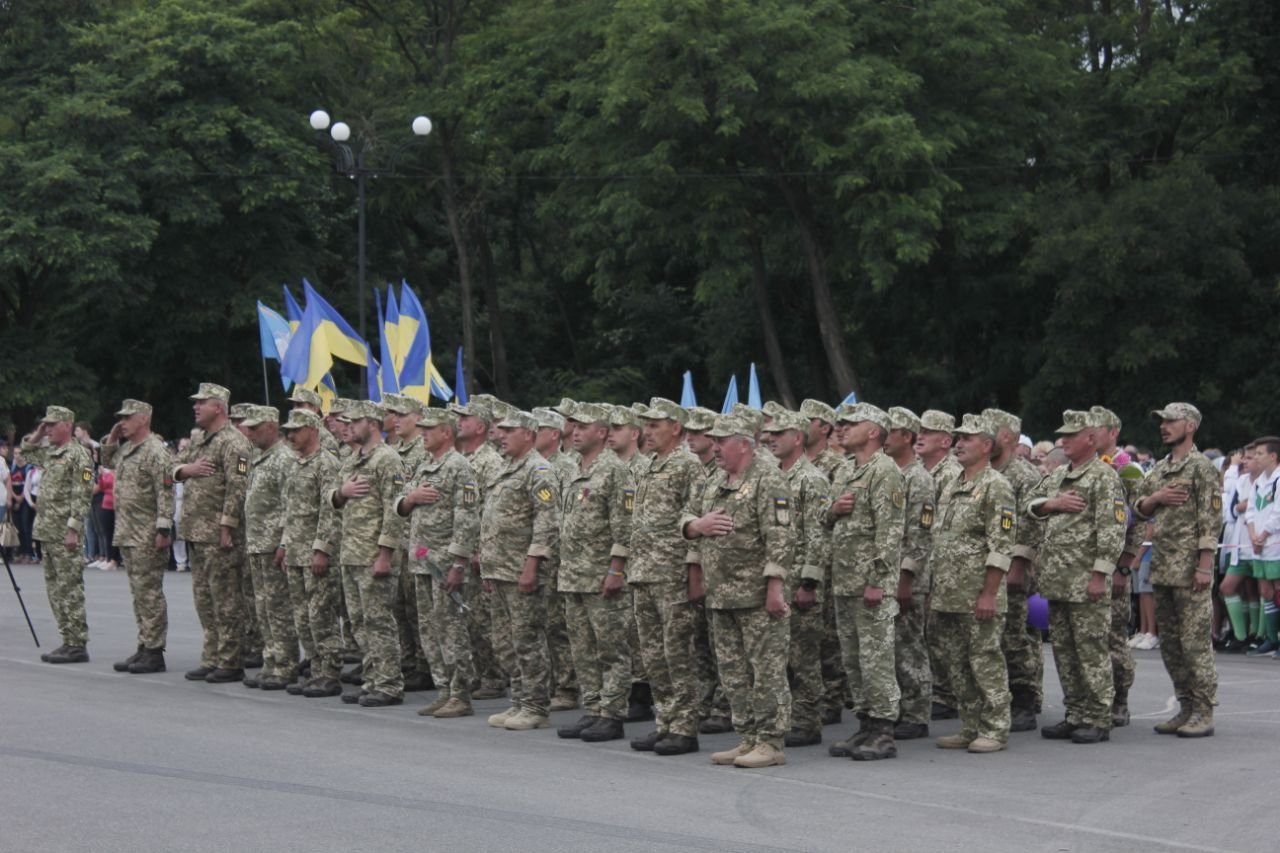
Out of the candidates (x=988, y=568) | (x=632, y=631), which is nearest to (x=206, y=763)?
(x=632, y=631)

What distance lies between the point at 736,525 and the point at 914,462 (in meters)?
1.99

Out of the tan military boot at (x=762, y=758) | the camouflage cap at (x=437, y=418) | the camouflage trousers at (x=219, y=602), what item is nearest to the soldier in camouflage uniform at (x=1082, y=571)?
the tan military boot at (x=762, y=758)

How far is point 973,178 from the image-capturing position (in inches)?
1436

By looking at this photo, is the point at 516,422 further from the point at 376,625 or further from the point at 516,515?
the point at 376,625

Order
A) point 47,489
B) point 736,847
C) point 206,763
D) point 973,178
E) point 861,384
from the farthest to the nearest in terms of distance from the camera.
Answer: point 861,384 → point 973,178 → point 47,489 → point 206,763 → point 736,847

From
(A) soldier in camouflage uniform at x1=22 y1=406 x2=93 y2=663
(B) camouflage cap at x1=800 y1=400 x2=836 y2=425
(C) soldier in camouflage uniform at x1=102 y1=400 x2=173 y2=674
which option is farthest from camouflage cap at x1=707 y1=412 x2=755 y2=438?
(A) soldier in camouflage uniform at x1=22 y1=406 x2=93 y2=663

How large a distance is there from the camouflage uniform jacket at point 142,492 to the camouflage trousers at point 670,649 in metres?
5.43

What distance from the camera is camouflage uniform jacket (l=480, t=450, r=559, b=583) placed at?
12195mm

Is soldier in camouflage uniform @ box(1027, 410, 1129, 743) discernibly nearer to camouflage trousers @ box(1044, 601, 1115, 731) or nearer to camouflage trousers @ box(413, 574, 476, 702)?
camouflage trousers @ box(1044, 601, 1115, 731)

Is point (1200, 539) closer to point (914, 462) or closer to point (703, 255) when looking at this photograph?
point (914, 462)

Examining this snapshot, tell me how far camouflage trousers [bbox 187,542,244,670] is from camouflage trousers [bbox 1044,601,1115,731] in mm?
6695

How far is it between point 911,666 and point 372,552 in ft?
13.4

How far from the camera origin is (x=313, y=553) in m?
13.4

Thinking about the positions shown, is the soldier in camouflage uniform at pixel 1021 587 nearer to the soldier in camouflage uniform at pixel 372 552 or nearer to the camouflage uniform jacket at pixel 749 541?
the camouflage uniform jacket at pixel 749 541
